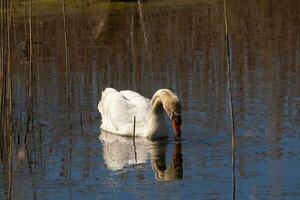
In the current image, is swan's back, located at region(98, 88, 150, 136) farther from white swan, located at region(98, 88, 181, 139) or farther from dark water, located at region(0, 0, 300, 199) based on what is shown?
dark water, located at region(0, 0, 300, 199)

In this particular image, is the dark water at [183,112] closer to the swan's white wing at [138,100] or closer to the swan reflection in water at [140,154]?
the swan reflection in water at [140,154]

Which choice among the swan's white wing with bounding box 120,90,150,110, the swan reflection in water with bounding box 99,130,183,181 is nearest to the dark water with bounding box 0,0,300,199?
the swan reflection in water with bounding box 99,130,183,181

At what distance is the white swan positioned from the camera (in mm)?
11422

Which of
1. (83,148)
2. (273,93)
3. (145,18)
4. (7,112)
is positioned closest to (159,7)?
(145,18)

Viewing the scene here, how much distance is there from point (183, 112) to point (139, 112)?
64 centimetres

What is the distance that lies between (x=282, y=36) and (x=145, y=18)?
5.09 meters

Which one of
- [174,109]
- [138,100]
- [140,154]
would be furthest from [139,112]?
[140,154]

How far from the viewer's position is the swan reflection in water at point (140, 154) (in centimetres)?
1001

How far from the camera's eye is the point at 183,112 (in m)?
12.6

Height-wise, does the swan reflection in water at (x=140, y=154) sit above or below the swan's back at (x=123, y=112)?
below

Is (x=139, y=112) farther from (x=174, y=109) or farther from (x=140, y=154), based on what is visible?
(x=140, y=154)

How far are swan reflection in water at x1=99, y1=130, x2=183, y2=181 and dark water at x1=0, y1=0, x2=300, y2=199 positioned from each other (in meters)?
0.01

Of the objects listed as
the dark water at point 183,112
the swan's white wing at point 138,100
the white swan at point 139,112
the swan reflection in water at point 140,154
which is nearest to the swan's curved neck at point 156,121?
the white swan at point 139,112

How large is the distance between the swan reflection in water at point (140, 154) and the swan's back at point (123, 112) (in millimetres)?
114
